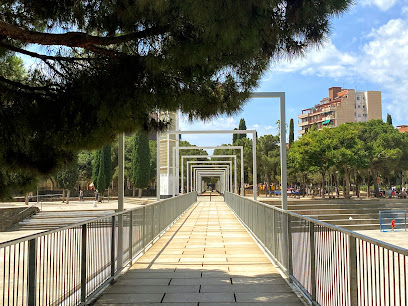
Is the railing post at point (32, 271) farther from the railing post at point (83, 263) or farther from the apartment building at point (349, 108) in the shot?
the apartment building at point (349, 108)

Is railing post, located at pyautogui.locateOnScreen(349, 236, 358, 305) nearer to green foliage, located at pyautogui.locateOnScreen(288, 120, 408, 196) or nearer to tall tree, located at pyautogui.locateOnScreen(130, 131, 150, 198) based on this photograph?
green foliage, located at pyautogui.locateOnScreen(288, 120, 408, 196)

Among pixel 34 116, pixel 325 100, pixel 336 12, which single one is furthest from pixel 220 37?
pixel 325 100

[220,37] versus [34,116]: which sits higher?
[220,37]

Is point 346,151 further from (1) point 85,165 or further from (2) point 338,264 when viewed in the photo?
(1) point 85,165

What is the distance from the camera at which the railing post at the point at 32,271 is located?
317cm

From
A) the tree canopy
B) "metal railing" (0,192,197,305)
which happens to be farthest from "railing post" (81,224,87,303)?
the tree canopy

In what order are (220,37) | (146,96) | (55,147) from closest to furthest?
(220,37), (146,96), (55,147)

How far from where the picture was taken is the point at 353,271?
124 inches

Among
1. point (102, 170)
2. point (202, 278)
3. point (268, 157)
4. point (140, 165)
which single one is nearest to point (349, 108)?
point (268, 157)

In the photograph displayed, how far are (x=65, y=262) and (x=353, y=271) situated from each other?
253cm

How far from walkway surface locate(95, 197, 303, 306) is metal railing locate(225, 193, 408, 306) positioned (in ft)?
1.31

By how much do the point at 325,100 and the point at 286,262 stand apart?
105m

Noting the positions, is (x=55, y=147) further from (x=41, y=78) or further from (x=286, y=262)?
(x=286, y=262)

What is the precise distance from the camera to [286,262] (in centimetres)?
595
